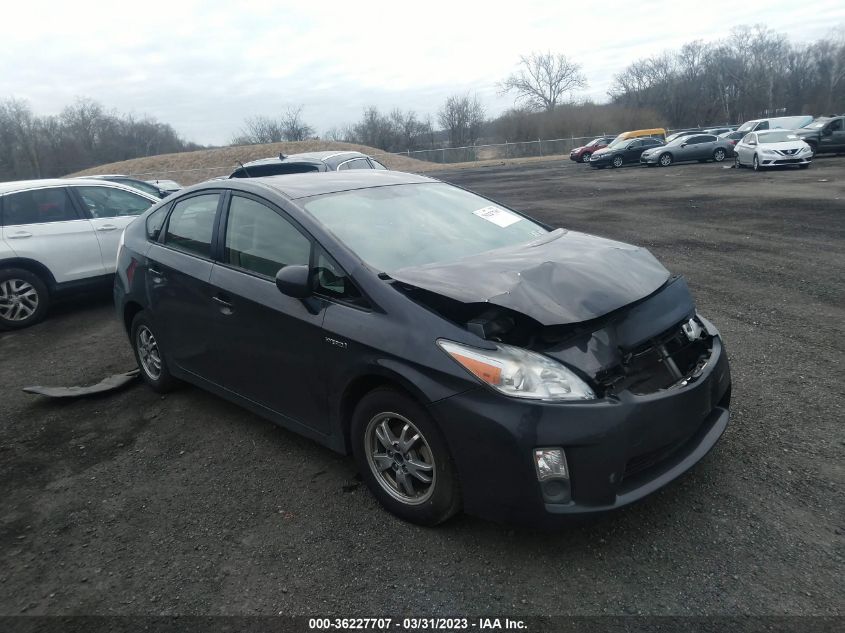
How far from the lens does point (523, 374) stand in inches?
107

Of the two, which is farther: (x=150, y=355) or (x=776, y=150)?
(x=776, y=150)

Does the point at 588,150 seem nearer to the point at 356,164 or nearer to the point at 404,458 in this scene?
the point at 356,164

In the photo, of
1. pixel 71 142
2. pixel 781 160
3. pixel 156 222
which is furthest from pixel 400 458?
pixel 71 142

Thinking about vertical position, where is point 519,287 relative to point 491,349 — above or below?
above

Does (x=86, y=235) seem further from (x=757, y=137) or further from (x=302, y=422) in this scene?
(x=757, y=137)

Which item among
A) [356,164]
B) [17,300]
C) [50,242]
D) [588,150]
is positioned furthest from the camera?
[588,150]

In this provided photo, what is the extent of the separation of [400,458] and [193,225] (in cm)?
256

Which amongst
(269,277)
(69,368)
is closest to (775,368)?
(269,277)

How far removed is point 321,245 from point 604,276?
5.04 feet

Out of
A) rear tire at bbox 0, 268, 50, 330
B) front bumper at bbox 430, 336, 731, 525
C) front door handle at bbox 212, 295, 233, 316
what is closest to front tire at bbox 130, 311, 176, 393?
front door handle at bbox 212, 295, 233, 316

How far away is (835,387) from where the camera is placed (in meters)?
4.28

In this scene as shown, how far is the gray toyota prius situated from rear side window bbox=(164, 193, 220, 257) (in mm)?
40

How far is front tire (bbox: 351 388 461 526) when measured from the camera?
2914 millimetres

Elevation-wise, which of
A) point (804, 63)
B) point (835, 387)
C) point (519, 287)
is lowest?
point (835, 387)
